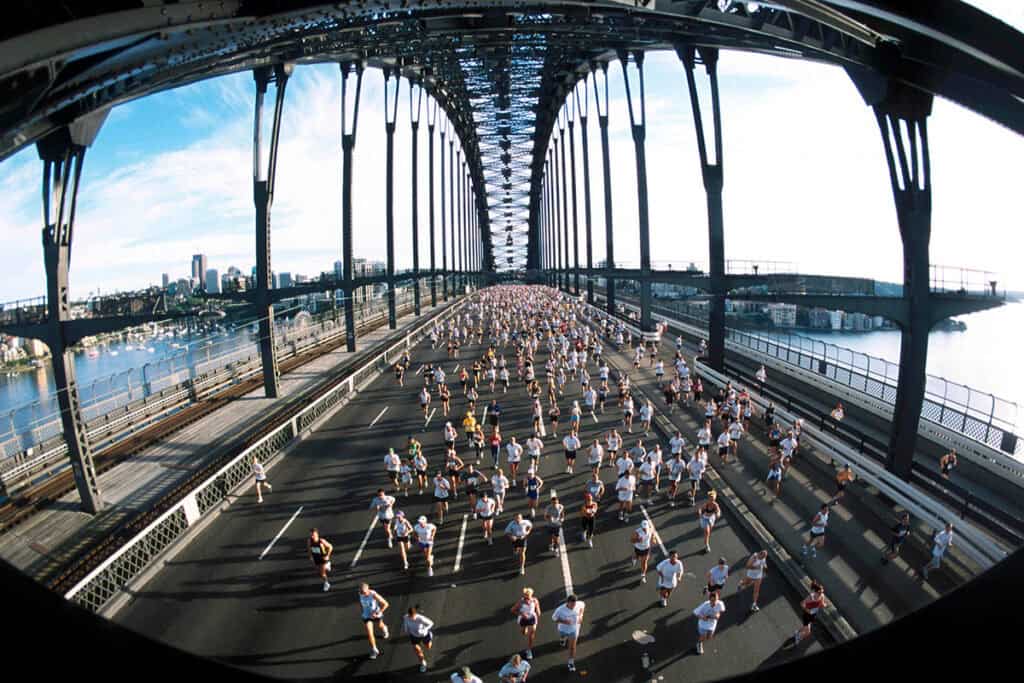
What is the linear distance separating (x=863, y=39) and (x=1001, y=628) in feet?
41.5

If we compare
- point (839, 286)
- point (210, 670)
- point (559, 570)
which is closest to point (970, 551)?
point (559, 570)

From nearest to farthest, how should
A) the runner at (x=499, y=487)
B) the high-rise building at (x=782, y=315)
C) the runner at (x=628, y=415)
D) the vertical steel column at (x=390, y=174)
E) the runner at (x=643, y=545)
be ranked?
the runner at (x=643, y=545)
the runner at (x=499, y=487)
the runner at (x=628, y=415)
the vertical steel column at (x=390, y=174)
the high-rise building at (x=782, y=315)

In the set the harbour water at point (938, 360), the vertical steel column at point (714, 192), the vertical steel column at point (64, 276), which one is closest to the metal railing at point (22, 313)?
the vertical steel column at point (64, 276)

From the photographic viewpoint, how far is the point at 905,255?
1262 centimetres

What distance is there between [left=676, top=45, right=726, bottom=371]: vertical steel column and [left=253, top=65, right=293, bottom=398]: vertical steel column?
1795 cm

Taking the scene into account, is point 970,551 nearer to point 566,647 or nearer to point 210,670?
point 566,647

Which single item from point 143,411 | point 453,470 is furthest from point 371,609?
point 143,411

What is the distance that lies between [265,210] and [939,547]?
910 inches

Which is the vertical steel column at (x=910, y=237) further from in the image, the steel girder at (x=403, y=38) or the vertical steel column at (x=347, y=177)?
the vertical steel column at (x=347, y=177)

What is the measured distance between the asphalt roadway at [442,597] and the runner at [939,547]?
265 centimetres

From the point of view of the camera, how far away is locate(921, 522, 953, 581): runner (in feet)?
29.3

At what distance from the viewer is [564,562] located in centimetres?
979

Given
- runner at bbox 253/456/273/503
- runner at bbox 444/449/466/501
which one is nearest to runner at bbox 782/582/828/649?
runner at bbox 444/449/466/501

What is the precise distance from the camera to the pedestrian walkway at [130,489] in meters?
9.84
